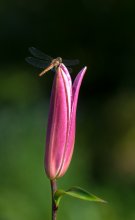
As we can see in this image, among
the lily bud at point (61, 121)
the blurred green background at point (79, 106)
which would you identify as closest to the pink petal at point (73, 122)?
the lily bud at point (61, 121)

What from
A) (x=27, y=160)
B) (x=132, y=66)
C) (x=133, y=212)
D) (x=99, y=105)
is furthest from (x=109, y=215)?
(x=132, y=66)

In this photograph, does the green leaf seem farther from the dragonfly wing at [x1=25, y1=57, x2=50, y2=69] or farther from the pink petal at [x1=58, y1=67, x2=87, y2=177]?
the dragonfly wing at [x1=25, y1=57, x2=50, y2=69]

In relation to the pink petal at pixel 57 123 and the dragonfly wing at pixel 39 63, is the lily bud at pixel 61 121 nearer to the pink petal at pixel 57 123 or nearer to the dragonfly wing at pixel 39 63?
the pink petal at pixel 57 123

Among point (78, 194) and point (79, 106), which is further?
point (79, 106)

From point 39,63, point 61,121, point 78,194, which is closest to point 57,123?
point 61,121

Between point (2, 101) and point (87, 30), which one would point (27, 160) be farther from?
point (87, 30)

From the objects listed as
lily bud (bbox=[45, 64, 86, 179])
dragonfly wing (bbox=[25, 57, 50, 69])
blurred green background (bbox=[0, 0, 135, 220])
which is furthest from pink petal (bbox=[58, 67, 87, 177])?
blurred green background (bbox=[0, 0, 135, 220])

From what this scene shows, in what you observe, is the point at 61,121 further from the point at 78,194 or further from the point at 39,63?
the point at 39,63
